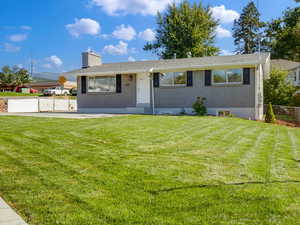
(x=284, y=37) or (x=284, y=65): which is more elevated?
(x=284, y=37)

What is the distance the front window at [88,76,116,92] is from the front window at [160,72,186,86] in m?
3.45

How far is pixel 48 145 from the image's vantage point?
6012 millimetres

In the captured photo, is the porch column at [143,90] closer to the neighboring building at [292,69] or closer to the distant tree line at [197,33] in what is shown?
the distant tree line at [197,33]

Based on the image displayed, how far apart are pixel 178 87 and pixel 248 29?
114ft

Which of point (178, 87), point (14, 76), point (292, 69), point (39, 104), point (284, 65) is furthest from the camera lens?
point (14, 76)

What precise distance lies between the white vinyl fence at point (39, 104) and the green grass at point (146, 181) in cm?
1626

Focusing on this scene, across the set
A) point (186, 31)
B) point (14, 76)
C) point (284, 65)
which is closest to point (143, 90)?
point (186, 31)

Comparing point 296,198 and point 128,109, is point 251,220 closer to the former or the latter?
point 296,198

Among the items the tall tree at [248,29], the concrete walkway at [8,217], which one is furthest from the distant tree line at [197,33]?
the concrete walkway at [8,217]

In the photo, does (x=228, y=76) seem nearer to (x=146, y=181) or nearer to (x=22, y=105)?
(x=146, y=181)

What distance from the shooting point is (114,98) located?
1747 centimetres

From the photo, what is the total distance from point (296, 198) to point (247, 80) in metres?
11.9

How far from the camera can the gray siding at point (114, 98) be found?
1709 centimetres

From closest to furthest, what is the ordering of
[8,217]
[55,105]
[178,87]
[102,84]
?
[8,217] < [178,87] < [102,84] < [55,105]
